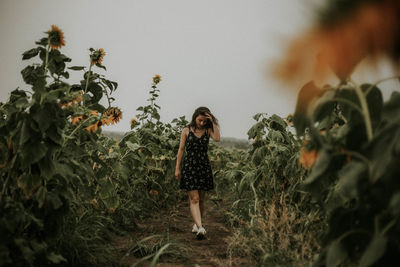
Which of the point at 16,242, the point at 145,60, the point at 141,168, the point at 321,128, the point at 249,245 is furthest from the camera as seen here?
the point at 145,60

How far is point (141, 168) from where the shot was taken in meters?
3.90

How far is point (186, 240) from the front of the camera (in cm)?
322

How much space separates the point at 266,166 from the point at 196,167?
96 centimetres

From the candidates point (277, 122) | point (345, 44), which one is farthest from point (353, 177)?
point (277, 122)

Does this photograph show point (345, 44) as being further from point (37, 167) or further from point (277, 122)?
point (277, 122)

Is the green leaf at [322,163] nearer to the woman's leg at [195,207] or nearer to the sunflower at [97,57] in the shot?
the sunflower at [97,57]

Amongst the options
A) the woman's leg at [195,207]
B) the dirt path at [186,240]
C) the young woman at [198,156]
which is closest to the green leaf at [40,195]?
the dirt path at [186,240]

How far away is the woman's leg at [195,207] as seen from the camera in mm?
3424

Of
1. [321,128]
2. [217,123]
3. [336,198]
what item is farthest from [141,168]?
[336,198]

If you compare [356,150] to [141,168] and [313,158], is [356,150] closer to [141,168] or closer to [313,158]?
[313,158]

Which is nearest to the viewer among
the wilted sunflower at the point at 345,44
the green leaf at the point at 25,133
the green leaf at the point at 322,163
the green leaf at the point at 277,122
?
the wilted sunflower at the point at 345,44

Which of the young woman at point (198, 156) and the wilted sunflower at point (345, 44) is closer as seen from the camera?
the wilted sunflower at point (345, 44)

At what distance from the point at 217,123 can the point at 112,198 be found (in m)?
1.65

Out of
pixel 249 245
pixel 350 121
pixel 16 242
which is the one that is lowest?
pixel 249 245
